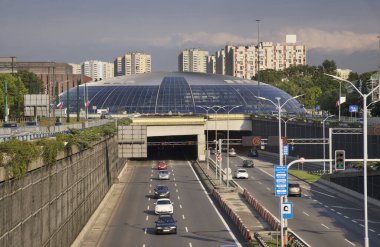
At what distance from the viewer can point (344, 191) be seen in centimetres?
8019

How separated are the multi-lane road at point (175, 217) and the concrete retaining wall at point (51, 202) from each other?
3.07 meters

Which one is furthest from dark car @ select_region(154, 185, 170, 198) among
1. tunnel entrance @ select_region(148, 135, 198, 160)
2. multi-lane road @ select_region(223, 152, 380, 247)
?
tunnel entrance @ select_region(148, 135, 198, 160)

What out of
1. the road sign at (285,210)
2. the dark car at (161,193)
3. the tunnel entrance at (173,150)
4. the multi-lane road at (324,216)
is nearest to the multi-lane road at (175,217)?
the dark car at (161,193)

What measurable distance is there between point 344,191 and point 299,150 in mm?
51195

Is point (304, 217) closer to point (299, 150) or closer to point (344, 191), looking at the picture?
point (344, 191)

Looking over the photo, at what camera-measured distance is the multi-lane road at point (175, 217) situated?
5059cm

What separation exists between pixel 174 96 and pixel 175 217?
118m

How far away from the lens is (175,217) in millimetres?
63531

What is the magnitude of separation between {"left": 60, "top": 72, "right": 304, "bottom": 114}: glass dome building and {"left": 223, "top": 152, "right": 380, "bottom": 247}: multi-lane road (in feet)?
264

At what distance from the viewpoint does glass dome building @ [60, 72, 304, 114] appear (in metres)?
173

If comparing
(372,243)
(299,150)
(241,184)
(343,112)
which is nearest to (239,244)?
(372,243)

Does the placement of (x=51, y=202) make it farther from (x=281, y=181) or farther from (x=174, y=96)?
(x=174, y=96)

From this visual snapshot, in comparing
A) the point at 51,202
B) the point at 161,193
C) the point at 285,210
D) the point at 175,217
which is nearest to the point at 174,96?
the point at 161,193

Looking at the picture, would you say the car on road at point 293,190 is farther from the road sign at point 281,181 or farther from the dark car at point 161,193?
the road sign at point 281,181
